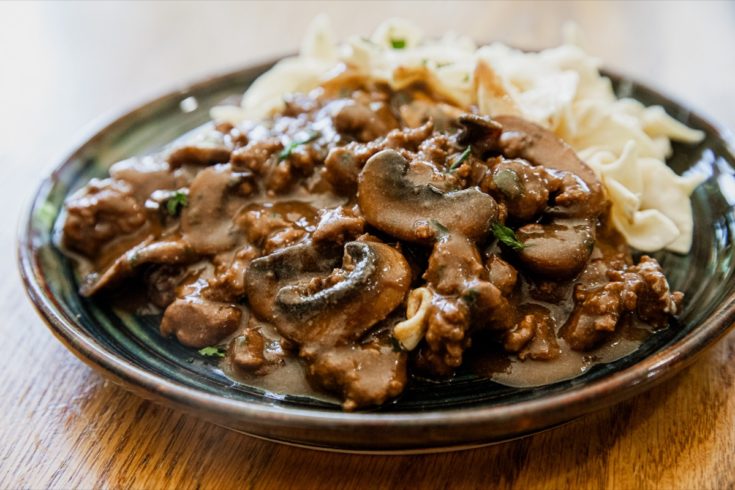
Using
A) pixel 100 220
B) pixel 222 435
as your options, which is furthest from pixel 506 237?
pixel 100 220

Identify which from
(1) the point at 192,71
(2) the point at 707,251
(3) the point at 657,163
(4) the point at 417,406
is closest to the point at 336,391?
(4) the point at 417,406

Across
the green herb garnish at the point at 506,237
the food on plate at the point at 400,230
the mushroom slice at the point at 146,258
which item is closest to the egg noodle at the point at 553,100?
the food on plate at the point at 400,230

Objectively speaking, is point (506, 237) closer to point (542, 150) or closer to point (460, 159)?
point (460, 159)

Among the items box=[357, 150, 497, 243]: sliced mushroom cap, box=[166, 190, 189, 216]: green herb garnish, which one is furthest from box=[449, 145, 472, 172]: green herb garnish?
box=[166, 190, 189, 216]: green herb garnish

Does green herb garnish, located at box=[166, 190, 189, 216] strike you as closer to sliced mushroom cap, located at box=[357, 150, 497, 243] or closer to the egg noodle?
the egg noodle

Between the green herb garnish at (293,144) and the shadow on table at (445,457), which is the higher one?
the green herb garnish at (293,144)

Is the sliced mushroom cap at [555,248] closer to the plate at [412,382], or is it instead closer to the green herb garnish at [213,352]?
the plate at [412,382]
